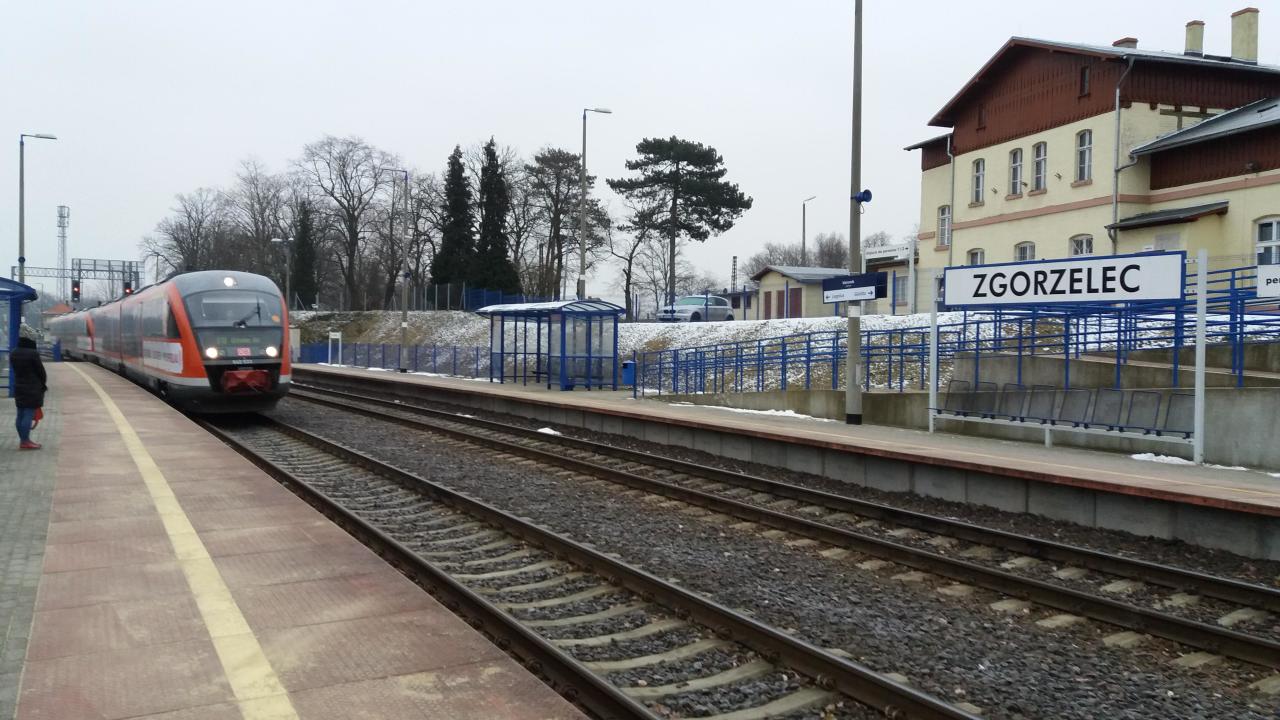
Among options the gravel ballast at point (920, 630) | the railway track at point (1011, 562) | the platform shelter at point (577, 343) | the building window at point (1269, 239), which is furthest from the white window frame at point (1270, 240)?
the gravel ballast at point (920, 630)

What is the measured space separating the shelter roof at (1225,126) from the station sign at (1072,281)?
16.4 meters

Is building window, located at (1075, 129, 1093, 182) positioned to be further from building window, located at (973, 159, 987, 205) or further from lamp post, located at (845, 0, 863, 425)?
lamp post, located at (845, 0, 863, 425)

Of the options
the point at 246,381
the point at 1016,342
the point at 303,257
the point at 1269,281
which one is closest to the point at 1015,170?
the point at 1016,342

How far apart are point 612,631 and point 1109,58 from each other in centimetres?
3014

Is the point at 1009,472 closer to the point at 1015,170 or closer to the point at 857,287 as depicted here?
the point at 857,287

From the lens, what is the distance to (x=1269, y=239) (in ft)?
81.7

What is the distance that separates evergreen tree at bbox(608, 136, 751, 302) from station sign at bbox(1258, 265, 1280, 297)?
4285 cm

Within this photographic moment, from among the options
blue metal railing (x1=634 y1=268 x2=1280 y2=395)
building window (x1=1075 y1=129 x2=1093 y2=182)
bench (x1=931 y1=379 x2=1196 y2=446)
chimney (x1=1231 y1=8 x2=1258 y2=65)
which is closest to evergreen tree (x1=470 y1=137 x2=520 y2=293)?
blue metal railing (x1=634 y1=268 x2=1280 y2=395)

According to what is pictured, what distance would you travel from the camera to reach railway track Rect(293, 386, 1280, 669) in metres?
5.98

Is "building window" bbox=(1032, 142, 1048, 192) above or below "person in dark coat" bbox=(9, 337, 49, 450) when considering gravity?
above

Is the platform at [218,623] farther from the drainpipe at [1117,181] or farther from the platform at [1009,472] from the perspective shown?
the drainpipe at [1117,181]

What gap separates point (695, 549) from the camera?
27.1 ft

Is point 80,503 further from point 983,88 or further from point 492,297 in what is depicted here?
point 492,297

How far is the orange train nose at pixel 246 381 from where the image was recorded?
16641mm
